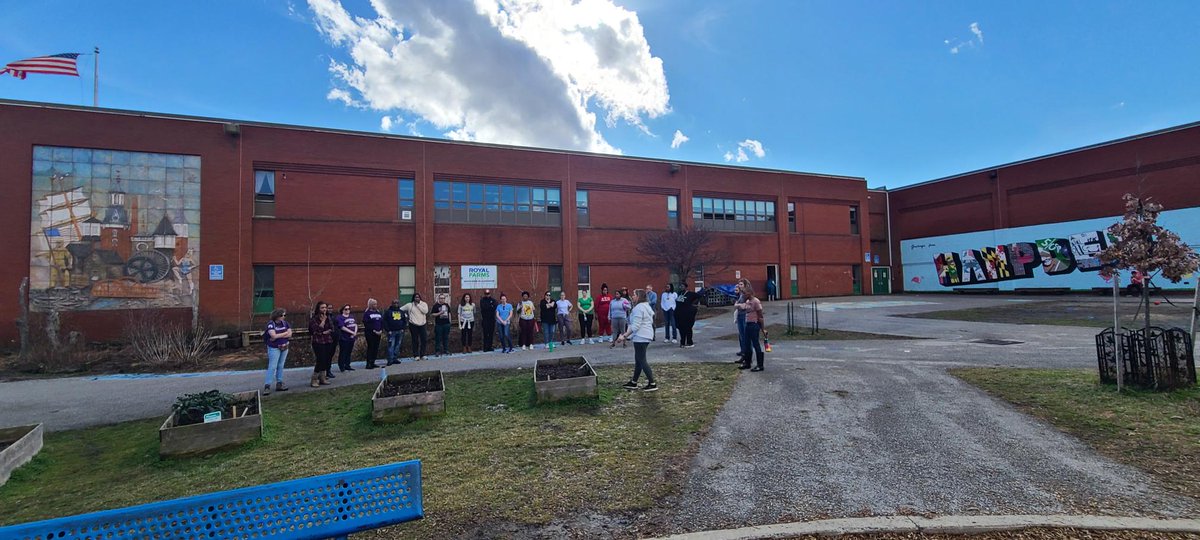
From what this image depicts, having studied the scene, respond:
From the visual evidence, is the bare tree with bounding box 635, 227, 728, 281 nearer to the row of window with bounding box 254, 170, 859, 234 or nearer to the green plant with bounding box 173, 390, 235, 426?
the row of window with bounding box 254, 170, 859, 234

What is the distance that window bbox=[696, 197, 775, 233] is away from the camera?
33.1m

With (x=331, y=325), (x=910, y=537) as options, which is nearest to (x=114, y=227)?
(x=331, y=325)

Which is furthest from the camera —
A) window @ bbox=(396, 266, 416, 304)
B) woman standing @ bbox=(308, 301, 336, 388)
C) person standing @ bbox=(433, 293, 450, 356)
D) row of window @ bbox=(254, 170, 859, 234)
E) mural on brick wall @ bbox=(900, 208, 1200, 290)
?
mural on brick wall @ bbox=(900, 208, 1200, 290)

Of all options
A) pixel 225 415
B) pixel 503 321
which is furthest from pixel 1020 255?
pixel 225 415

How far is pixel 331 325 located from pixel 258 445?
4478 mm

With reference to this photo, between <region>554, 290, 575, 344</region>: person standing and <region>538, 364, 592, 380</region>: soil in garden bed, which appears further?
<region>554, 290, 575, 344</region>: person standing

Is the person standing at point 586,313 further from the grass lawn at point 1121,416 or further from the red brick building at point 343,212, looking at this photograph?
the red brick building at point 343,212

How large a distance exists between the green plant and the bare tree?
2361 cm

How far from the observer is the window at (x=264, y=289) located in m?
23.1

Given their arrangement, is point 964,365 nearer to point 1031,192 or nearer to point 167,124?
point 167,124

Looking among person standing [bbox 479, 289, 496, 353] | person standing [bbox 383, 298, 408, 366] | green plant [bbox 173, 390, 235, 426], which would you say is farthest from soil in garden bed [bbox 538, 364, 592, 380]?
person standing [bbox 479, 289, 496, 353]

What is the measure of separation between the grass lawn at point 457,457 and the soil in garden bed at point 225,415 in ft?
1.01

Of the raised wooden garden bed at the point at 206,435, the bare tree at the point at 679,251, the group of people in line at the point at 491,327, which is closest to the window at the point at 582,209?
the bare tree at the point at 679,251

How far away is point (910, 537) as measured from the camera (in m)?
3.31
